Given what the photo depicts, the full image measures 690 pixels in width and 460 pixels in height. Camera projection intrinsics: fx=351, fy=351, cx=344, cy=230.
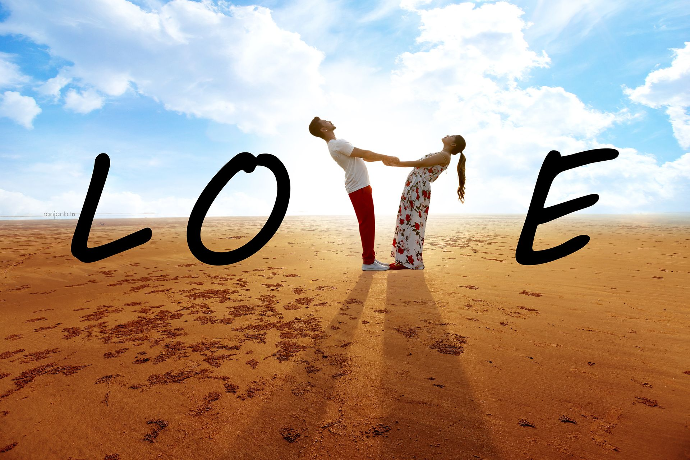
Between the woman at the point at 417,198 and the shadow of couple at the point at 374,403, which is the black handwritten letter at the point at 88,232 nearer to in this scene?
the shadow of couple at the point at 374,403

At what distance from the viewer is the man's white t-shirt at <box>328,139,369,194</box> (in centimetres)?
627

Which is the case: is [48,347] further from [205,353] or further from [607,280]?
[607,280]

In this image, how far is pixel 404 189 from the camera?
686 centimetres

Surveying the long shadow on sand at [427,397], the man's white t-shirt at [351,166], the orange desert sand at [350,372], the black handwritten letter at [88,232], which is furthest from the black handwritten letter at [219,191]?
the long shadow on sand at [427,397]

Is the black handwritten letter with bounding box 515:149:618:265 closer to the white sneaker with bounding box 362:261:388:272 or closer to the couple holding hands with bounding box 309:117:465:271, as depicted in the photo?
the couple holding hands with bounding box 309:117:465:271

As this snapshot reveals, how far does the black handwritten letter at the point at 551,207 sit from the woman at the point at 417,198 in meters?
1.85

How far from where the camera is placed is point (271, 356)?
9.91ft

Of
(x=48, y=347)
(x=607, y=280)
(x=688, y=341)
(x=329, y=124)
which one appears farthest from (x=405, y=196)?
(x=48, y=347)

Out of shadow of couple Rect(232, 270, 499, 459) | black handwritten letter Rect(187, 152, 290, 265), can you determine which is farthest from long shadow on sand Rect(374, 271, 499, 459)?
black handwritten letter Rect(187, 152, 290, 265)

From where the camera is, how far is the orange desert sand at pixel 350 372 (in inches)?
78.8

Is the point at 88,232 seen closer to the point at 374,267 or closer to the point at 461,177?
the point at 374,267

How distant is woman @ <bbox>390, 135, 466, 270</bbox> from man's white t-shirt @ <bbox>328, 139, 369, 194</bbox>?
0.83 metres

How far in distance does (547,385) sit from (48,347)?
4.36 meters

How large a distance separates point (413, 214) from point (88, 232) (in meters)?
5.20
